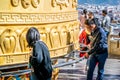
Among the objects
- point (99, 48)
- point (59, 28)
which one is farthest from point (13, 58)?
point (99, 48)

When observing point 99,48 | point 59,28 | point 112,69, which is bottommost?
point 112,69

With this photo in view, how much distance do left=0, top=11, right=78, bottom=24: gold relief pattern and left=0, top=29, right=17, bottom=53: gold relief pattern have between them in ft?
0.68

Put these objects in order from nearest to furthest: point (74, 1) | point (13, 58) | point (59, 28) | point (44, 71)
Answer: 1. point (44, 71)
2. point (13, 58)
3. point (59, 28)
4. point (74, 1)

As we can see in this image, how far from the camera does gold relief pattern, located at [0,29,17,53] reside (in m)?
6.95

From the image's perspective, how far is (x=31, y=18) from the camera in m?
7.29

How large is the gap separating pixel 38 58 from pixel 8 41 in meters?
1.87

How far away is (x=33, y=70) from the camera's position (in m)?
5.42

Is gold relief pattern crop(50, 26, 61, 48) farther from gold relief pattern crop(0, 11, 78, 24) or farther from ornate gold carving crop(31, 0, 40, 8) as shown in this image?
ornate gold carving crop(31, 0, 40, 8)

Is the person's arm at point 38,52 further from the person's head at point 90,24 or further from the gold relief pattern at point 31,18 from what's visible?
the person's head at point 90,24

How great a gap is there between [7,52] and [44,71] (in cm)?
174

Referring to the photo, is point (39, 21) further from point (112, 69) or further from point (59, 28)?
point (112, 69)

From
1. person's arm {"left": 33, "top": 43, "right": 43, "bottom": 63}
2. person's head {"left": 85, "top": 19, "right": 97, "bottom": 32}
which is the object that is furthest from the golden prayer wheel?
person's arm {"left": 33, "top": 43, "right": 43, "bottom": 63}

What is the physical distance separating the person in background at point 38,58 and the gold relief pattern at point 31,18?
1.61m

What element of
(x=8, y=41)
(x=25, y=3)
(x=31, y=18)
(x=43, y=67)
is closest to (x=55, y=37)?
(x=31, y=18)
